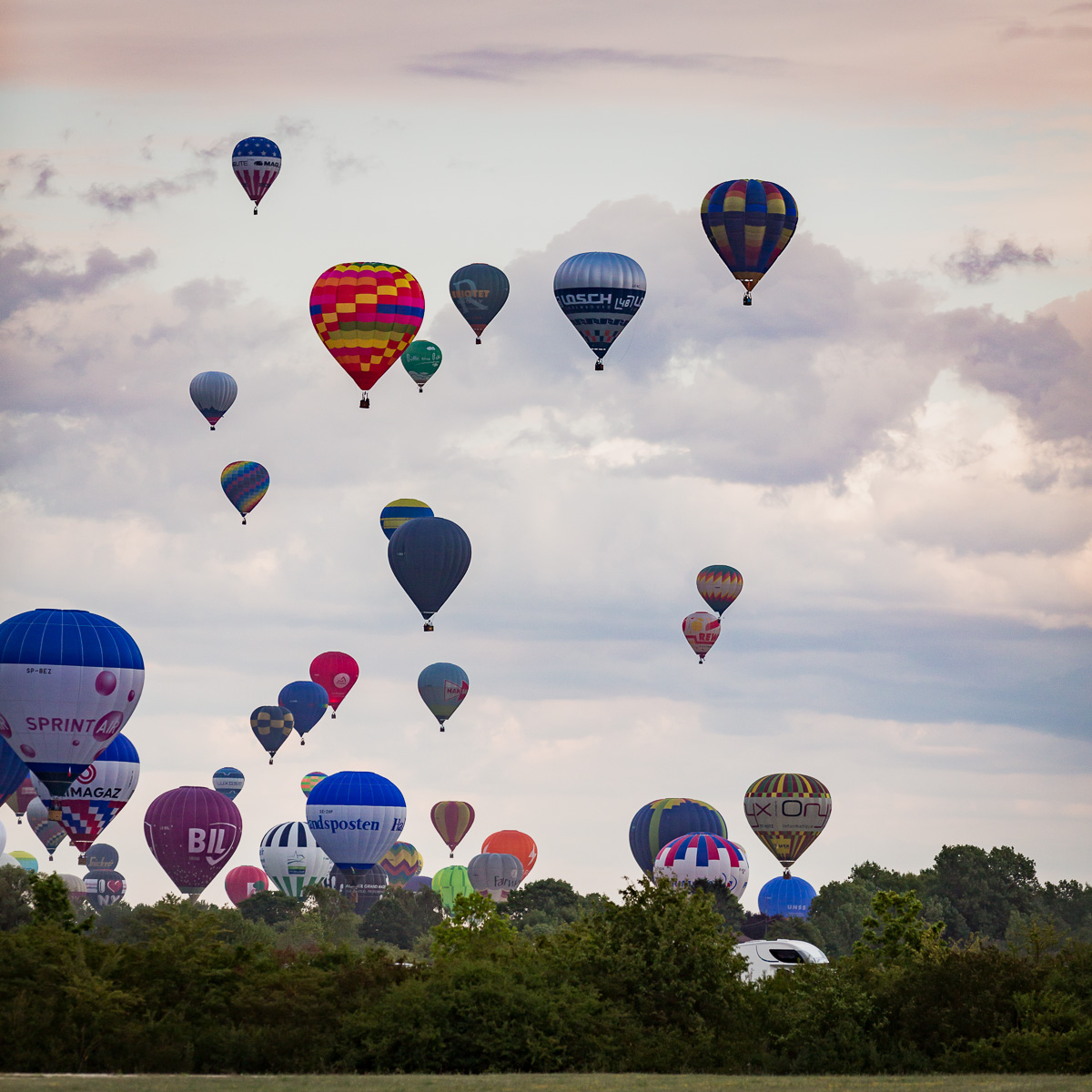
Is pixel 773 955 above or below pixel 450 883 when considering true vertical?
below

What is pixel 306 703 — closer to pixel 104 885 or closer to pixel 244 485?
pixel 244 485

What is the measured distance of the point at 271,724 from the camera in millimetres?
133875

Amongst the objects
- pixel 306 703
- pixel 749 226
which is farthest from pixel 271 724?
pixel 749 226

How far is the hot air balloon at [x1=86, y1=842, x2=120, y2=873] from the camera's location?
18125cm

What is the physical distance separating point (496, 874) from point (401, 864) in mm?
19202

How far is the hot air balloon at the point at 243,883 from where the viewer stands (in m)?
163

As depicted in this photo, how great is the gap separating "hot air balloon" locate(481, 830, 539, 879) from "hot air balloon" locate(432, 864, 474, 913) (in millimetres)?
3233

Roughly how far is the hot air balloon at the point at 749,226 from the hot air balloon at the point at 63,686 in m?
28.5

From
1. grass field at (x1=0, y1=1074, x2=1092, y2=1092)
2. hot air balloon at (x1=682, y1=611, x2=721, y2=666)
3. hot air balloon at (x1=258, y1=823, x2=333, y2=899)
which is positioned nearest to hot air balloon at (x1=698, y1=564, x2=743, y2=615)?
hot air balloon at (x1=682, y1=611, x2=721, y2=666)

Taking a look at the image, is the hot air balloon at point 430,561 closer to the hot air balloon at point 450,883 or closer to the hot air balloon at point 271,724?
the hot air balloon at point 271,724

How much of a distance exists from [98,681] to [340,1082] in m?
45.0

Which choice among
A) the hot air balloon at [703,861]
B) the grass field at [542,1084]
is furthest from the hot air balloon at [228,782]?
the grass field at [542,1084]

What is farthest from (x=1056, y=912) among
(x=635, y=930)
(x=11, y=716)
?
(x=635, y=930)

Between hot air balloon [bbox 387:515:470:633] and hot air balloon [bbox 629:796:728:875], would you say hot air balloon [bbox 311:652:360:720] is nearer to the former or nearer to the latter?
hot air balloon [bbox 629:796:728:875]
